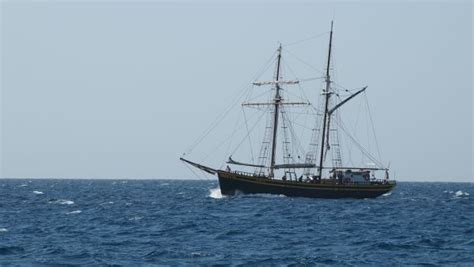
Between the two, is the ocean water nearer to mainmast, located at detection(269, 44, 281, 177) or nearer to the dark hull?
the dark hull

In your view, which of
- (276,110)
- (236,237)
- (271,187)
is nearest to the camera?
(236,237)

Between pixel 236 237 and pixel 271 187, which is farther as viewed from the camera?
pixel 271 187

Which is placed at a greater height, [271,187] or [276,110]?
[276,110]

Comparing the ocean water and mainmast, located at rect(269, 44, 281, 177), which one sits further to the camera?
mainmast, located at rect(269, 44, 281, 177)

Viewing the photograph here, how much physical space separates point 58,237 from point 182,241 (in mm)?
7385

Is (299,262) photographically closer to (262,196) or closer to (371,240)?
(371,240)

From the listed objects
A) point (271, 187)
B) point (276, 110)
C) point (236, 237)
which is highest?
point (276, 110)

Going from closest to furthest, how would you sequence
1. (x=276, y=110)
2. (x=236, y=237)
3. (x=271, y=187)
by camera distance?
(x=236, y=237) → (x=271, y=187) → (x=276, y=110)

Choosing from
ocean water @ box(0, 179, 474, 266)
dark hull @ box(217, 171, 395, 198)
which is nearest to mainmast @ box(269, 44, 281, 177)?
dark hull @ box(217, 171, 395, 198)

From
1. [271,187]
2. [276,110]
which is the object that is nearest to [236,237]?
[271,187]

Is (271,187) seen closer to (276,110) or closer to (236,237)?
(276,110)

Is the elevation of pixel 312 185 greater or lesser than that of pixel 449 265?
greater

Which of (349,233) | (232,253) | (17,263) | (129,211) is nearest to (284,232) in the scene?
(349,233)

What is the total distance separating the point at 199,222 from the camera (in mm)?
58500
